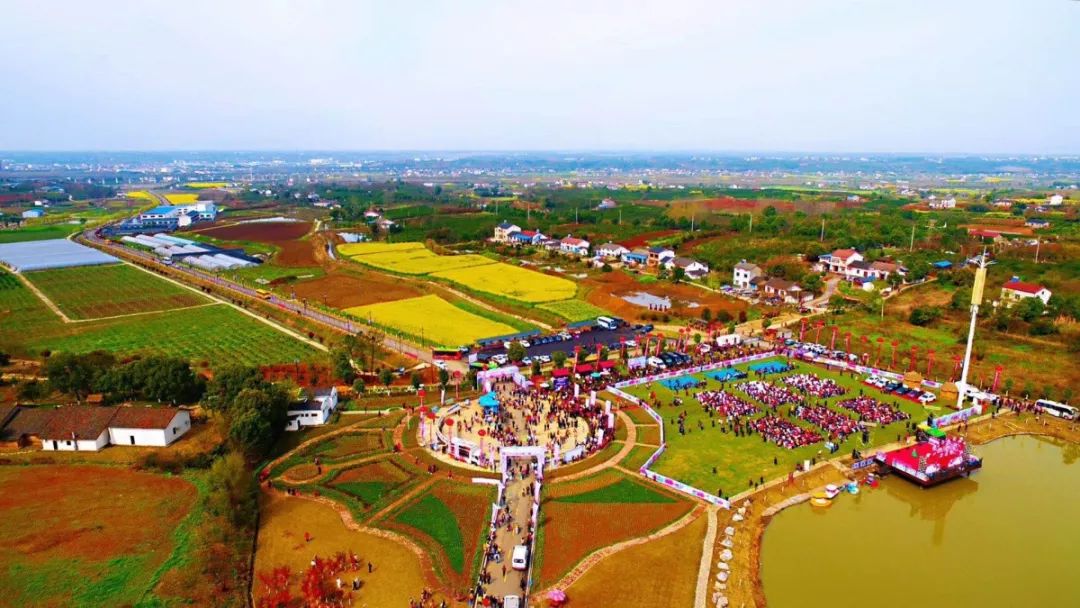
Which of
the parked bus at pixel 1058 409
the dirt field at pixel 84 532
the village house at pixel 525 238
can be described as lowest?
the parked bus at pixel 1058 409

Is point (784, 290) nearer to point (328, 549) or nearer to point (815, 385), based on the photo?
point (815, 385)

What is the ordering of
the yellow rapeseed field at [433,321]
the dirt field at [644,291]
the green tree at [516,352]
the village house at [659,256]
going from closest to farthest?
the green tree at [516,352]
the yellow rapeseed field at [433,321]
the dirt field at [644,291]
the village house at [659,256]

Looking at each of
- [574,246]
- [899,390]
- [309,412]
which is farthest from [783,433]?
[574,246]

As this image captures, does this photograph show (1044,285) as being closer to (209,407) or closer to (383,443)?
(383,443)

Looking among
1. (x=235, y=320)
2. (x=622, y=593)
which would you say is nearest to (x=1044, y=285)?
(x=622, y=593)

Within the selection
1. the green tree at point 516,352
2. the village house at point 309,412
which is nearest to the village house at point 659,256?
the green tree at point 516,352

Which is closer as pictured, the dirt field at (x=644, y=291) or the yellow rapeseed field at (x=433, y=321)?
the yellow rapeseed field at (x=433, y=321)

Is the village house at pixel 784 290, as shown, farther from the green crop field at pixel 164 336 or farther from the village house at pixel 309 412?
the village house at pixel 309 412
